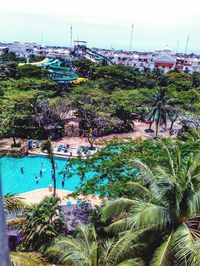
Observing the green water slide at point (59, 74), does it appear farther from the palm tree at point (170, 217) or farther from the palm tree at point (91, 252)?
the palm tree at point (170, 217)

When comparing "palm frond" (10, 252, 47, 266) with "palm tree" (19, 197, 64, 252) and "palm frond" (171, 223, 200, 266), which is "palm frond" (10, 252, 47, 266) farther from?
"palm tree" (19, 197, 64, 252)

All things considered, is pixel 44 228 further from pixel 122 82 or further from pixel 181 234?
pixel 122 82

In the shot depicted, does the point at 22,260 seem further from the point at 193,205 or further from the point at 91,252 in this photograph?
the point at 193,205

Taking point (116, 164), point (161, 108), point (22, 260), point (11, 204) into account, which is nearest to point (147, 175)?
point (11, 204)

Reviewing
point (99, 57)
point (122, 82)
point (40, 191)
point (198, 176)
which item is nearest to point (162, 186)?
point (198, 176)

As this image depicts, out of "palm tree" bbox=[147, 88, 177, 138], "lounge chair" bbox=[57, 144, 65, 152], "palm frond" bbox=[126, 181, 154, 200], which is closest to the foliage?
"palm frond" bbox=[126, 181, 154, 200]

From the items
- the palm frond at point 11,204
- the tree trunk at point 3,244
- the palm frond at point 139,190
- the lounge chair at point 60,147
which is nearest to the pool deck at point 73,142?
the lounge chair at point 60,147
